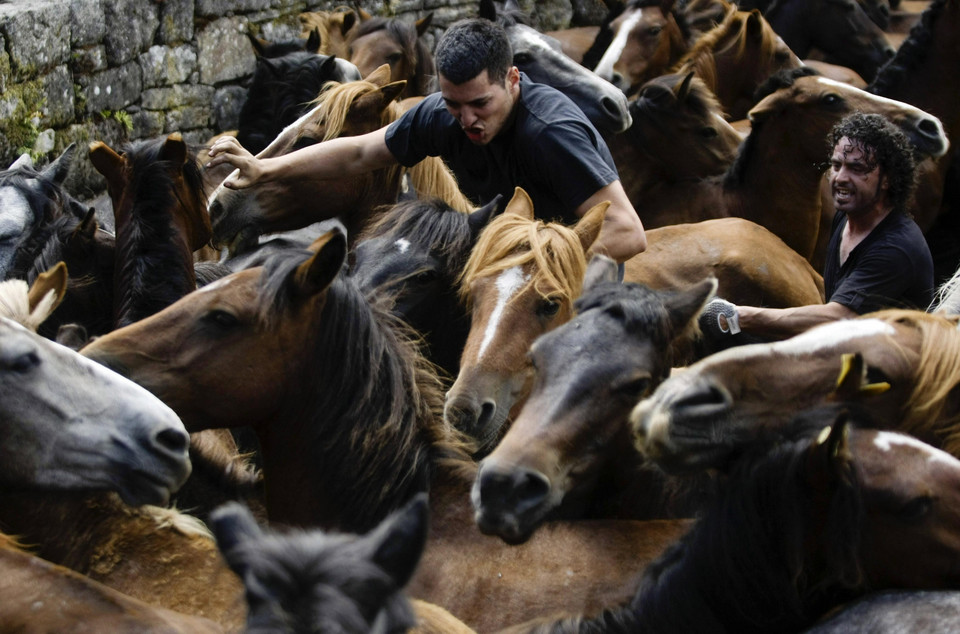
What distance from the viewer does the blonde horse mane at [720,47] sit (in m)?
7.54

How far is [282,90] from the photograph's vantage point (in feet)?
21.6

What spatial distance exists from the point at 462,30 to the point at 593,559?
2.08 m

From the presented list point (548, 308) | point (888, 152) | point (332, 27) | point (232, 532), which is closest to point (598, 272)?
point (548, 308)

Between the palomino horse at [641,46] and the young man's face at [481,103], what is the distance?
403 cm

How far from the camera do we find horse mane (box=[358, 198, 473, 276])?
3709 mm

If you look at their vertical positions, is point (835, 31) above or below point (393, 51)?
below

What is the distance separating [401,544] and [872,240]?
289 cm

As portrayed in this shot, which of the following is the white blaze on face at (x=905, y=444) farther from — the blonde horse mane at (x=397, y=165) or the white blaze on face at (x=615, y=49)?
the white blaze on face at (x=615, y=49)

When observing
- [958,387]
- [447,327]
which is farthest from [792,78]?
[958,387]

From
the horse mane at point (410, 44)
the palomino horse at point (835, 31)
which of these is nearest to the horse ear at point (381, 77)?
the horse mane at point (410, 44)

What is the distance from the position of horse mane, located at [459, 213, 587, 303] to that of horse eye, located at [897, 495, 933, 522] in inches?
50.2

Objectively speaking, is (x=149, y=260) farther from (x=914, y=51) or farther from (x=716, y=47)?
(x=716, y=47)

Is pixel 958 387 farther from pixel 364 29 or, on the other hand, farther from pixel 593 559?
pixel 364 29

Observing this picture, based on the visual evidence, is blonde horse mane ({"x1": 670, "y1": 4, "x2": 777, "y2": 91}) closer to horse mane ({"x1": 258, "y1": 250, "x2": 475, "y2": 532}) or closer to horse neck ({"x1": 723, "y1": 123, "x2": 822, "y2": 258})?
horse neck ({"x1": 723, "y1": 123, "x2": 822, "y2": 258})
